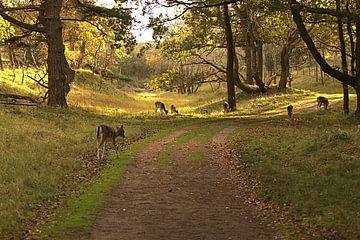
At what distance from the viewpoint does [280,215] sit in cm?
1034

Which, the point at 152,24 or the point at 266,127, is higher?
the point at 152,24

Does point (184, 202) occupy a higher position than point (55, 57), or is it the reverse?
point (55, 57)

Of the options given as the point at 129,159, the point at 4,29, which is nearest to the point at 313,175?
the point at 129,159

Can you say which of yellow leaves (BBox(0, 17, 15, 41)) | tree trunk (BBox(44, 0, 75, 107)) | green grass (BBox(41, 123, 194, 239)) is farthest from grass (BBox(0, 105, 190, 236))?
yellow leaves (BBox(0, 17, 15, 41))

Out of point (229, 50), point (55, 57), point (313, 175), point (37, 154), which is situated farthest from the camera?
point (229, 50)

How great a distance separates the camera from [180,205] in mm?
11312

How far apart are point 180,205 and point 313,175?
3.67m

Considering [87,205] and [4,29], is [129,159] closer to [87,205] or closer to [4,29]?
[87,205]

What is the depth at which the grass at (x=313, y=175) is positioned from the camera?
9.41m

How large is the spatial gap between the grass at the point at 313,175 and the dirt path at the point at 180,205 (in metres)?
0.83

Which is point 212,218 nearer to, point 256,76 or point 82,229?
point 82,229

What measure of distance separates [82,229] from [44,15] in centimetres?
2409

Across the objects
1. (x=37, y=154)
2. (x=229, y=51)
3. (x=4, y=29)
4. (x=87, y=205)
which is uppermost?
(x=4, y=29)

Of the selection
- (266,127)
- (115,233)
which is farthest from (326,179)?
(266,127)
